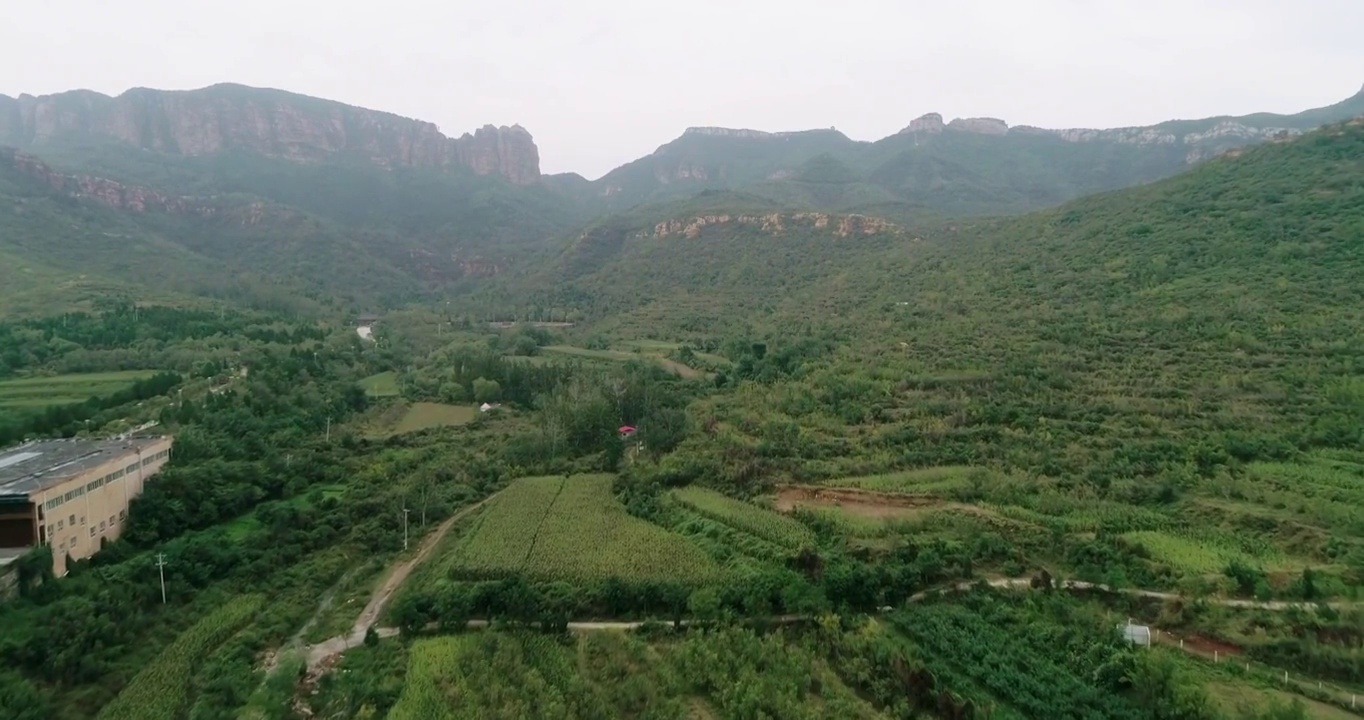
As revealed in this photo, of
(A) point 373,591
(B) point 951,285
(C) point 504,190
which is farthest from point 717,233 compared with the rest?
(C) point 504,190

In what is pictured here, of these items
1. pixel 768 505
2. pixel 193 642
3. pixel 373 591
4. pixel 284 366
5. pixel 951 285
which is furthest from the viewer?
pixel 951 285

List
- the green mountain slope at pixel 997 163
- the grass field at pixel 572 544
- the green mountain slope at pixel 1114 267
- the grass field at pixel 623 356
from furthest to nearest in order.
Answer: the green mountain slope at pixel 997 163, the grass field at pixel 623 356, the green mountain slope at pixel 1114 267, the grass field at pixel 572 544

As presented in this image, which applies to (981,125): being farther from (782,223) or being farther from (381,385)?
(381,385)

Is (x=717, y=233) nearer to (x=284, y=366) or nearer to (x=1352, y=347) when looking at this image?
(x=284, y=366)

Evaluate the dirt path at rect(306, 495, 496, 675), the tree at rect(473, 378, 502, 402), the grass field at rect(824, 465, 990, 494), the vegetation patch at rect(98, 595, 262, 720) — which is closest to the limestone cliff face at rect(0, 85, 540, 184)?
the tree at rect(473, 378, 502, 402)

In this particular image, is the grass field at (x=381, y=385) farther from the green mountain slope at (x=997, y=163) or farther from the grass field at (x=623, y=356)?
the green mountain slope at (x=997, y=163)

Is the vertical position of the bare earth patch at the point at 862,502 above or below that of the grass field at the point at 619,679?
above

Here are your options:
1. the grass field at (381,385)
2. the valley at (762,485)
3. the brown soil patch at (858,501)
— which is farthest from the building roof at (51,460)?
the brown soil patch at (858,501)
